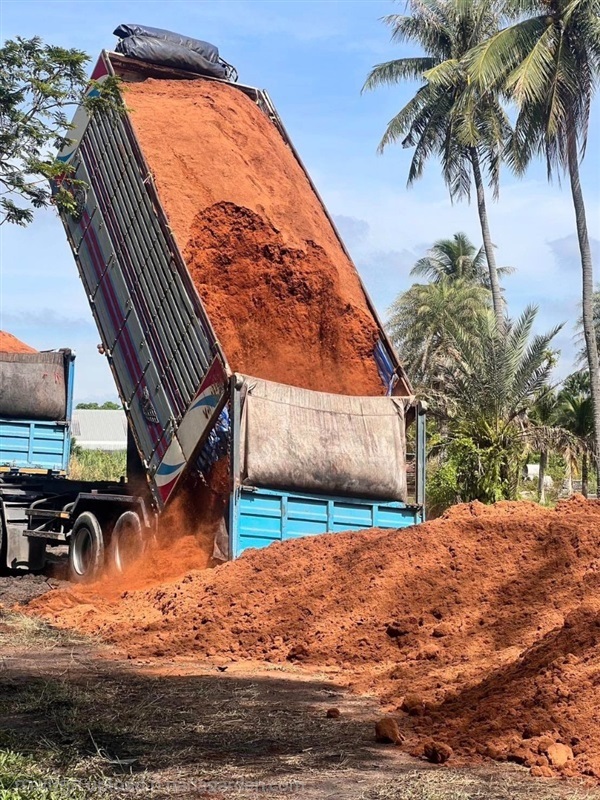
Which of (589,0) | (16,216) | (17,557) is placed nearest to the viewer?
(16,216)

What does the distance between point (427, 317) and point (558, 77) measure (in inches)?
755

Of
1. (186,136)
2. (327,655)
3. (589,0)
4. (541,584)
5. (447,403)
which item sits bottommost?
(327,655)

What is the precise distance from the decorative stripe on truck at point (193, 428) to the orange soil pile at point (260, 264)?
74cm

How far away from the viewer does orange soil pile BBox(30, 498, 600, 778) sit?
6344mm

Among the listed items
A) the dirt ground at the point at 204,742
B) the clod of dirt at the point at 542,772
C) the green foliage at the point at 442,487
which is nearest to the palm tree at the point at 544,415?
the green foliage at the point at 442,487

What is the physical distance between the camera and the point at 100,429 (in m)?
59.5

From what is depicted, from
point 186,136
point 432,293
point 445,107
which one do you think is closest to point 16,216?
point 186,136

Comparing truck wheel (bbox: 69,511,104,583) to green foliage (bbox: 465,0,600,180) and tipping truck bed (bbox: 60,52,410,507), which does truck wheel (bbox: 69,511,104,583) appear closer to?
tipping truck bed (bbox: 60,52,410,507)

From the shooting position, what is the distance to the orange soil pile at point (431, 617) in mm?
6344

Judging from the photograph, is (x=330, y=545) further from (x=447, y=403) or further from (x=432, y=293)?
(x=432, y=293)

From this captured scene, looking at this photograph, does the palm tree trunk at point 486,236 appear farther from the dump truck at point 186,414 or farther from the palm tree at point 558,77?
the dump truck at point 186,414

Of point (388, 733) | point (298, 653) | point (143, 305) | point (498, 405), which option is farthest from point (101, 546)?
point (498, 405)

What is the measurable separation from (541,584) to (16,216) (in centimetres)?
677

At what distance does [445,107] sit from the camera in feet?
108
